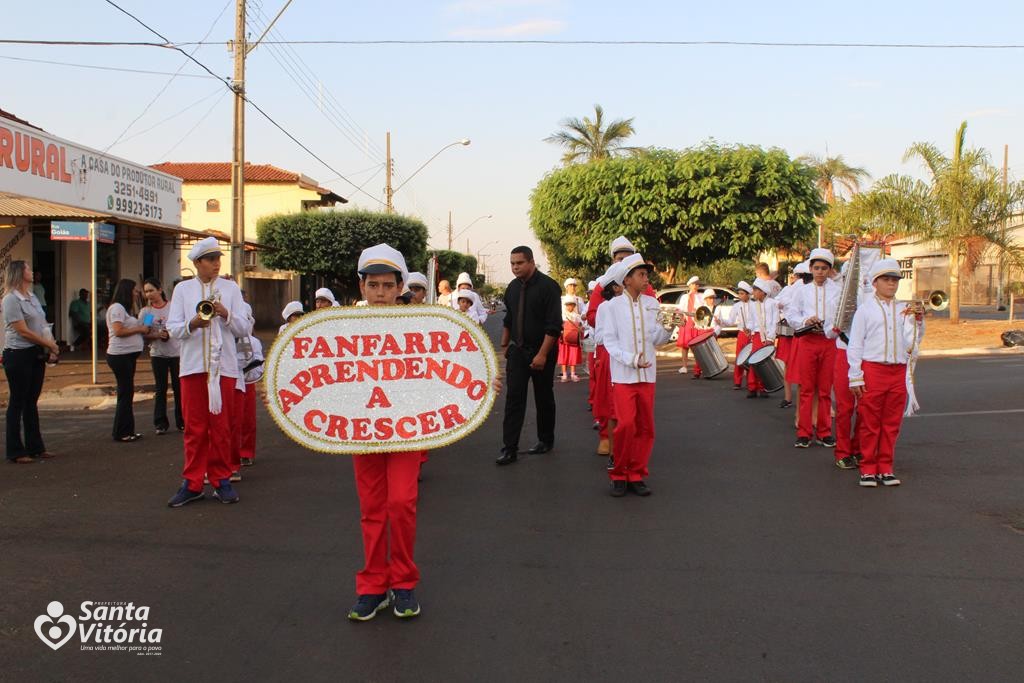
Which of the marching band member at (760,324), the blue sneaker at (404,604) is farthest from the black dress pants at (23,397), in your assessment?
the marching band member at (760,324)

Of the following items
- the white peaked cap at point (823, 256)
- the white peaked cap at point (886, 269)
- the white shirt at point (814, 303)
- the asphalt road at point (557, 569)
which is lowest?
the asphalt road at point (557, 569)

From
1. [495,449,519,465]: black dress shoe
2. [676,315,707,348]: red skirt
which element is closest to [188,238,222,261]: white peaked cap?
[495,449,519,465]: black dress shoe

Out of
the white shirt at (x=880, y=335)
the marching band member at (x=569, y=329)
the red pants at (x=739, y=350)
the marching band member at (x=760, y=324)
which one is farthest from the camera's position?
the marching band member at (x=569, y=329)

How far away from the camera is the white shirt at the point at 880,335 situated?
7.54m

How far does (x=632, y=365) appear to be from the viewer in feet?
23.0

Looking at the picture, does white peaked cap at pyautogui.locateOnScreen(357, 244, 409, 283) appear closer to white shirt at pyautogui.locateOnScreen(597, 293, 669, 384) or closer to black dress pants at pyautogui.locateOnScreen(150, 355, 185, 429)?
white shirt at pyautogui.locateOnScreen(597, 293, 669, 384)

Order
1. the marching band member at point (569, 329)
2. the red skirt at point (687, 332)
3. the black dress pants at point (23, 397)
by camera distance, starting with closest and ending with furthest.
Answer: the black dress pants at point (23, 397) → the marching band member at point (569, 329) → the red skirt at point (687, 332)

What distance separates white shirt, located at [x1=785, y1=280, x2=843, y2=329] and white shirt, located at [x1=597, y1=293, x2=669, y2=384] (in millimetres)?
2589

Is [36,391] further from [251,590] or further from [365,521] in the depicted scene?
[365,521]

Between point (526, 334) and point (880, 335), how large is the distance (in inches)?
124

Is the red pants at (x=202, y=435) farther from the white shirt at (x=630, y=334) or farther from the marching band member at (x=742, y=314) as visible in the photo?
the marching band member at (x=742, y=314)

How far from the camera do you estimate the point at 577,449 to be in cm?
946

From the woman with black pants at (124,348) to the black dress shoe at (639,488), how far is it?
583cm

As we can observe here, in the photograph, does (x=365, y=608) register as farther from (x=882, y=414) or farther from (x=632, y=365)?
(x=882, y=414)
